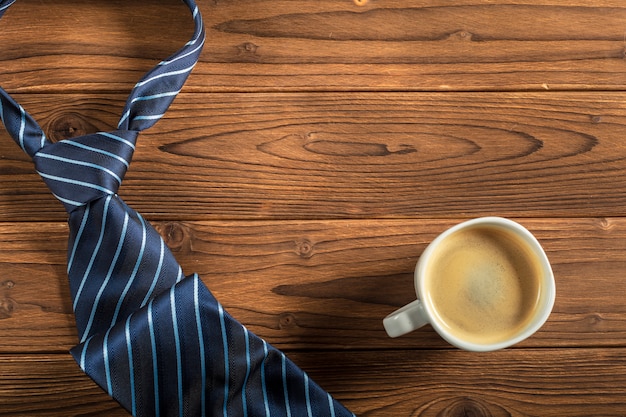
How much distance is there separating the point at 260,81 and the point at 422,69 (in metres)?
0.16

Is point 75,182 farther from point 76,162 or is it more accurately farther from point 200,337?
point 200,337

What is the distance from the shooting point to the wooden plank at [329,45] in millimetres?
640

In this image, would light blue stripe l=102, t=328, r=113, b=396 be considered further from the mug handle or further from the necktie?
the mug handle

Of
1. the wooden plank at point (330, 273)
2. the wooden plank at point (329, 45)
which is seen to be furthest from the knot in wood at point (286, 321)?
the wooden plank at point (329, 45)

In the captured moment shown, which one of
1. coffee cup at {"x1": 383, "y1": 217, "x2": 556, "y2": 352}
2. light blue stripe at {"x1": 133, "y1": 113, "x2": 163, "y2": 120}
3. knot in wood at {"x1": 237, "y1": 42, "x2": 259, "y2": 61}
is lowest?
coffee cup at {"x1": 383, "y1": 217, "x2": 556, "y2": 352}

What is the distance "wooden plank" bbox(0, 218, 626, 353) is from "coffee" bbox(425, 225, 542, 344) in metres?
0.05

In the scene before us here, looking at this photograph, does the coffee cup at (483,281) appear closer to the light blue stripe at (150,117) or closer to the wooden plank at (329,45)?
the wooden plank at (329,45)

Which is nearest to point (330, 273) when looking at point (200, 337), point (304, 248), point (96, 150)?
point (304, 248)

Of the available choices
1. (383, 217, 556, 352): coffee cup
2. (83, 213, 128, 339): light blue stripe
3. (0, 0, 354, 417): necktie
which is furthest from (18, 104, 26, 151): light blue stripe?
(383, 217, 556, 352): coffee cup

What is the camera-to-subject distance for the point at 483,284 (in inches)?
22.9

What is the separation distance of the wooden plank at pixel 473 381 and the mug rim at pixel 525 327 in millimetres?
72

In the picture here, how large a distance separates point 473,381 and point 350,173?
228 millimetres

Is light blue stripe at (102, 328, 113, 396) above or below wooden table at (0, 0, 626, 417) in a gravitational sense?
below

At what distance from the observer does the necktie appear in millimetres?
570
